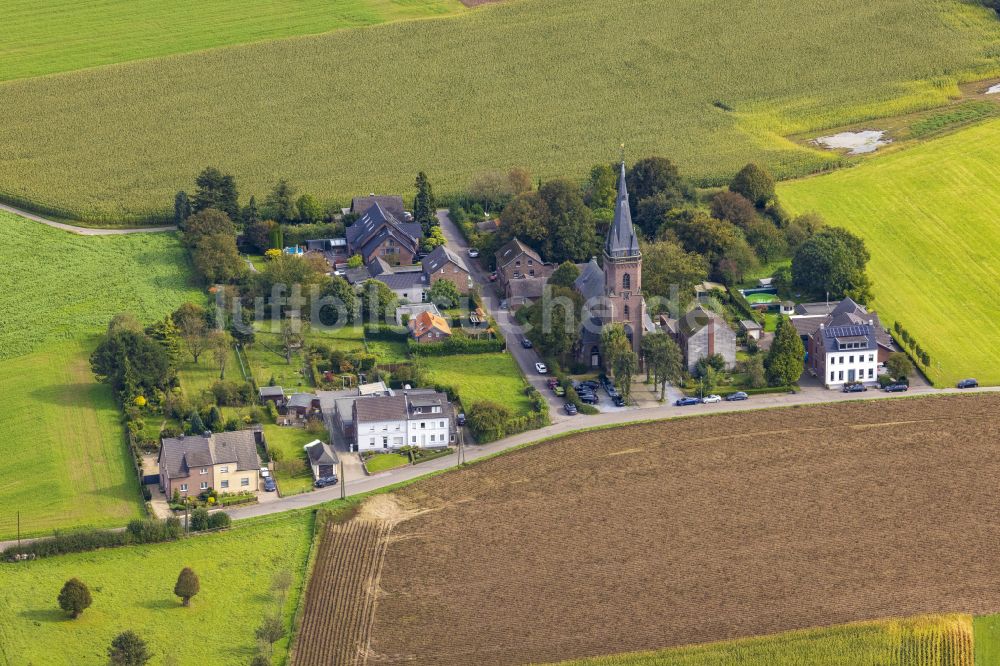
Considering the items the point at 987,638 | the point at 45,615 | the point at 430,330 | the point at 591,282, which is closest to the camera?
the point at 987,638

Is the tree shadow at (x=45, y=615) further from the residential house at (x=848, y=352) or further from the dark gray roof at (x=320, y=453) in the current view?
the residential house at (x=848, y=352)

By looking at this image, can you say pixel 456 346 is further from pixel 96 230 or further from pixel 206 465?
pixel 96 230

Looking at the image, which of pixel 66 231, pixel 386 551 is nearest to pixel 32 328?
pixel 66 231

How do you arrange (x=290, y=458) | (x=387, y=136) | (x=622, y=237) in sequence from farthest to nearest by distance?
1. (x=387, y=136)
2. (x=622, y=237)
3. (x=290, y=458)

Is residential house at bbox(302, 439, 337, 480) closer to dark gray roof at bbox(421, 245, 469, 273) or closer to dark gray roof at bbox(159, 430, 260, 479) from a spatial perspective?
dark gray roof at bbox(159, 430, 260, 479)

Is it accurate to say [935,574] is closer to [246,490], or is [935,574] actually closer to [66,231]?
[246,490]

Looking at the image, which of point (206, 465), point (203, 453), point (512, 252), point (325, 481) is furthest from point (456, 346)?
point (206, 465)

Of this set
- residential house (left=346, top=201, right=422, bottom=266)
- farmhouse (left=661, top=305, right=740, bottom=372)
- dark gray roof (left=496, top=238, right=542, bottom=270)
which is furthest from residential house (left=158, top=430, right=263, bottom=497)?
residential house (left=346, top=201, right=422, bottom=266)
